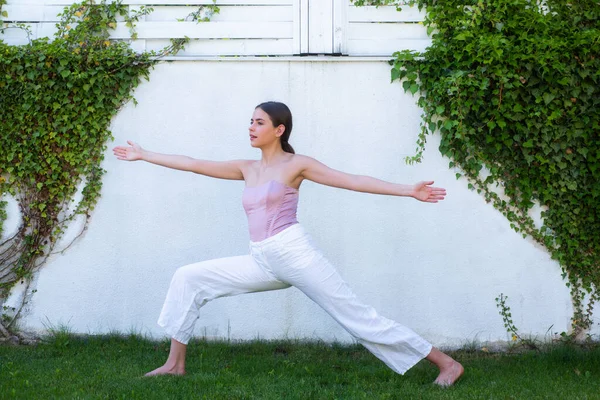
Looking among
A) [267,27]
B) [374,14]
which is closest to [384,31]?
[374,14]

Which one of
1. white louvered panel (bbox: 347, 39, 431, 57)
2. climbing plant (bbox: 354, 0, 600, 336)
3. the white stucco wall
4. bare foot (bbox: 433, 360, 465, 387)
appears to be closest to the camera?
bare foot (bbox: 433, 360, 465, 387)

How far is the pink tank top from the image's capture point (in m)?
4.55

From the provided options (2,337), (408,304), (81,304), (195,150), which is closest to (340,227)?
(408,304)

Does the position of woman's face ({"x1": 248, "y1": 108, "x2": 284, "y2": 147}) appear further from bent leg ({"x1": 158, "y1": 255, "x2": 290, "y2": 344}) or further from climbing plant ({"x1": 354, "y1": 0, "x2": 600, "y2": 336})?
climbing plant ({"x1": 354, "y1": 0, "x2": 600, "y2": 336})

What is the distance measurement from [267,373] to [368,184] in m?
1.44

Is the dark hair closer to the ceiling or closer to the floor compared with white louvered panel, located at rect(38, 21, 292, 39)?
closer to the floor

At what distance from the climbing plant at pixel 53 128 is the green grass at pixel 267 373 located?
0.79 m

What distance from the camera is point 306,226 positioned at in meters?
5.95

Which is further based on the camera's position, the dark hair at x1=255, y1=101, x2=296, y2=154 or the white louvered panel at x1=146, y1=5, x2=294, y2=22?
the white louvered panel at x1=146, y1=5, x2=294, y2=22

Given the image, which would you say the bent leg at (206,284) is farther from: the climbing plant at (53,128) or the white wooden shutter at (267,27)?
the white wooden shutter at (267,27)

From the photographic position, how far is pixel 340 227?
234 inches

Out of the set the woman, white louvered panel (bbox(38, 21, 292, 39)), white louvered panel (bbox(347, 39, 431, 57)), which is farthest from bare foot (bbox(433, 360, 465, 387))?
white louvered panel (bbox(38, 21, 292, 39))

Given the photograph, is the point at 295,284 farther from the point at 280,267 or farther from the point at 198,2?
the point at 198,2

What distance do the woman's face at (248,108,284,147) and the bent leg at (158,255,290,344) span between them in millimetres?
704
